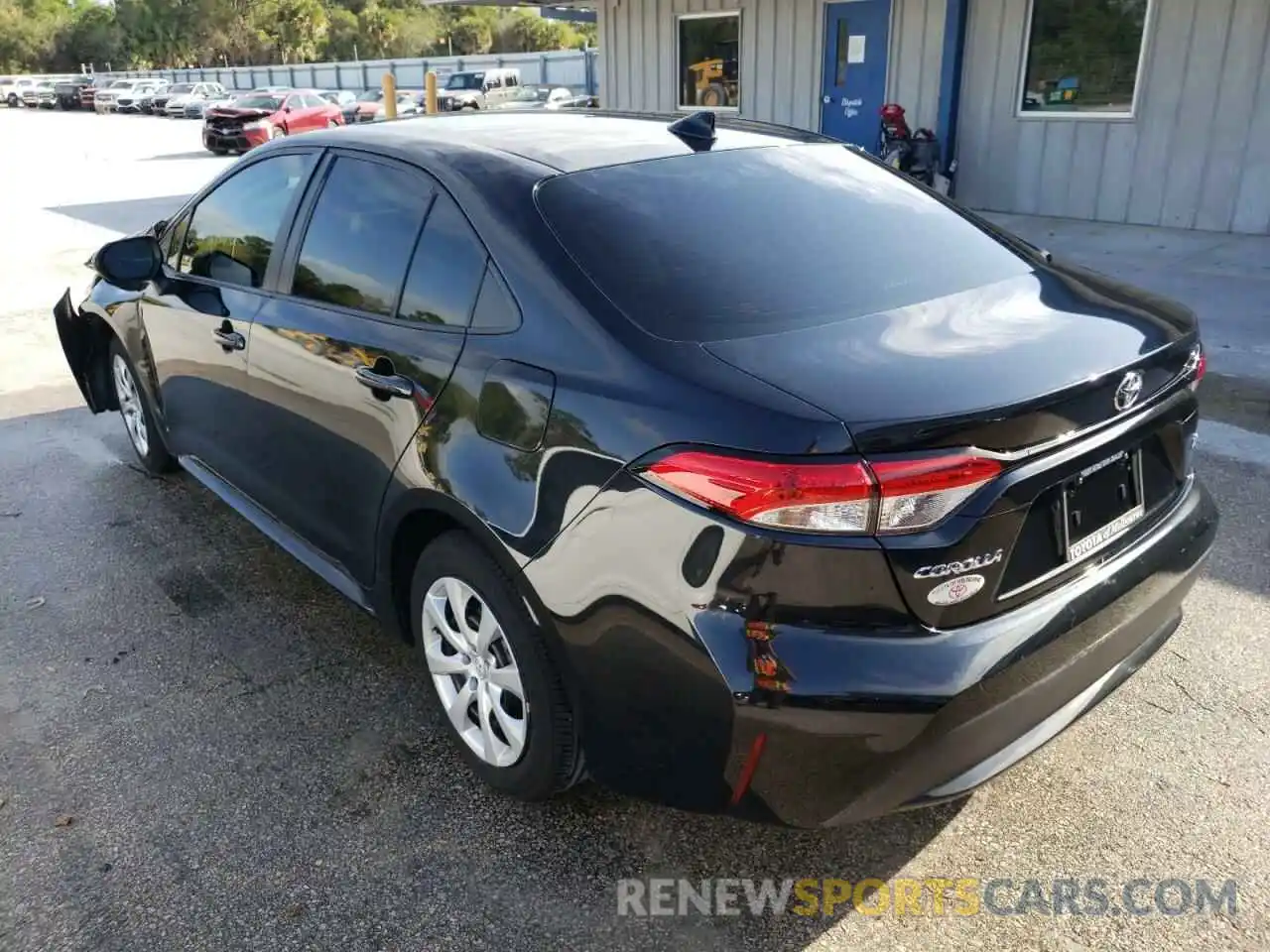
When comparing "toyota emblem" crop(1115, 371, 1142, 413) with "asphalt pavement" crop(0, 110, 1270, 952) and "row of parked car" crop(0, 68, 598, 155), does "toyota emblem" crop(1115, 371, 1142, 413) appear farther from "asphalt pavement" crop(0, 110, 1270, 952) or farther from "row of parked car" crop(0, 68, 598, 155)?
"row of parked car" crop(0, 68, 598, 155)

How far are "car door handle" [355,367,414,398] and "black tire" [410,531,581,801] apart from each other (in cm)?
39

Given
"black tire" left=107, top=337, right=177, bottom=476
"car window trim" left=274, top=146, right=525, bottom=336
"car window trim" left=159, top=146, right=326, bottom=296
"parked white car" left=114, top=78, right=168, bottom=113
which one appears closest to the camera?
"car window trim" left=274, top=146, right=525, bottom=336

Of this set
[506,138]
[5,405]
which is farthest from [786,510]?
[5,405]

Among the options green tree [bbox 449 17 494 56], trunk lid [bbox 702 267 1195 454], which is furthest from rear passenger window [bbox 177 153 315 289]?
green tree [bbox 449 17 494 56]

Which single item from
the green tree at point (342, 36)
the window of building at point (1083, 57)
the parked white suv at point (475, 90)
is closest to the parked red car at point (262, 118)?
the parked white suv at point (475, 90)

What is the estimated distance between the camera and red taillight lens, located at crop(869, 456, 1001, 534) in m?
1.87

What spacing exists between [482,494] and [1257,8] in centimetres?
970

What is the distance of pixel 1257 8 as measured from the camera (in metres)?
8.91

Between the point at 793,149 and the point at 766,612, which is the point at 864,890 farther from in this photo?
the point at 793,149

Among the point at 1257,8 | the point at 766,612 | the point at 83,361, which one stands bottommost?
the point at 83,361

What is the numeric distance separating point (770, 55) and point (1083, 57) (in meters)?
3.99

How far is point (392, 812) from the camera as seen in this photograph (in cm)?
263

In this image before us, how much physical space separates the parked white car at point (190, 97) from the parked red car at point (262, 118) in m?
15.7

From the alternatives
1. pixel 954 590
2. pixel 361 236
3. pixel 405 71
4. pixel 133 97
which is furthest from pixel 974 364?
pixel 133 97
